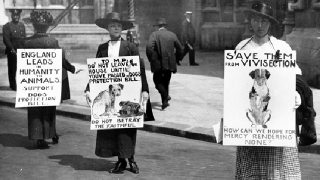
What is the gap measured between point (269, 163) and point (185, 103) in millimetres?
8079

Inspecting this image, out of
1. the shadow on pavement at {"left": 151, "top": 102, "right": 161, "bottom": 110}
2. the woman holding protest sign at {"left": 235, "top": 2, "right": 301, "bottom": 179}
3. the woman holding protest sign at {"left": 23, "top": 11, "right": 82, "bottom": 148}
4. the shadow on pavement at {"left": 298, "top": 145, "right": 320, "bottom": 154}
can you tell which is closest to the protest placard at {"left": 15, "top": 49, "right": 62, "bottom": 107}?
the woman holding protest sign at {"left": 23, "top": 11, "right": 82, "bottom": 148}

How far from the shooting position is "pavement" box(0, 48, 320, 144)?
10945 millimetres

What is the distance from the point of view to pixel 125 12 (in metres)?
32.7

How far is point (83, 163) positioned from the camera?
8.62 m

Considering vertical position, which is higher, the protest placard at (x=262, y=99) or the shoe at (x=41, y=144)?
the protest placard at (x=262, y=99)

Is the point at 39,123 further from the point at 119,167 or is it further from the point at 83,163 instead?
the point at 119,167

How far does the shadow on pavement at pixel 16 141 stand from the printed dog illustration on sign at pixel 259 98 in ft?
16.3

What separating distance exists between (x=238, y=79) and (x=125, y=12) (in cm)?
2762

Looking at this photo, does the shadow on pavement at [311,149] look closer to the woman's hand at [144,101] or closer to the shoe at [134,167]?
the shoe at [134,167]

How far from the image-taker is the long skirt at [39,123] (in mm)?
9562

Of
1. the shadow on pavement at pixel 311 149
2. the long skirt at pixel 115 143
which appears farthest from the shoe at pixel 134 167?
the shadow on pavement at pixel 311 149

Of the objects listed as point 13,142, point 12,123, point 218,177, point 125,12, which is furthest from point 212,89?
point 125,12

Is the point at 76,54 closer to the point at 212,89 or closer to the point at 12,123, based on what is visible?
the point at 212,89

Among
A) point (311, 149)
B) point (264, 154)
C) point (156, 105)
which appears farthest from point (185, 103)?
point (264, 154)
